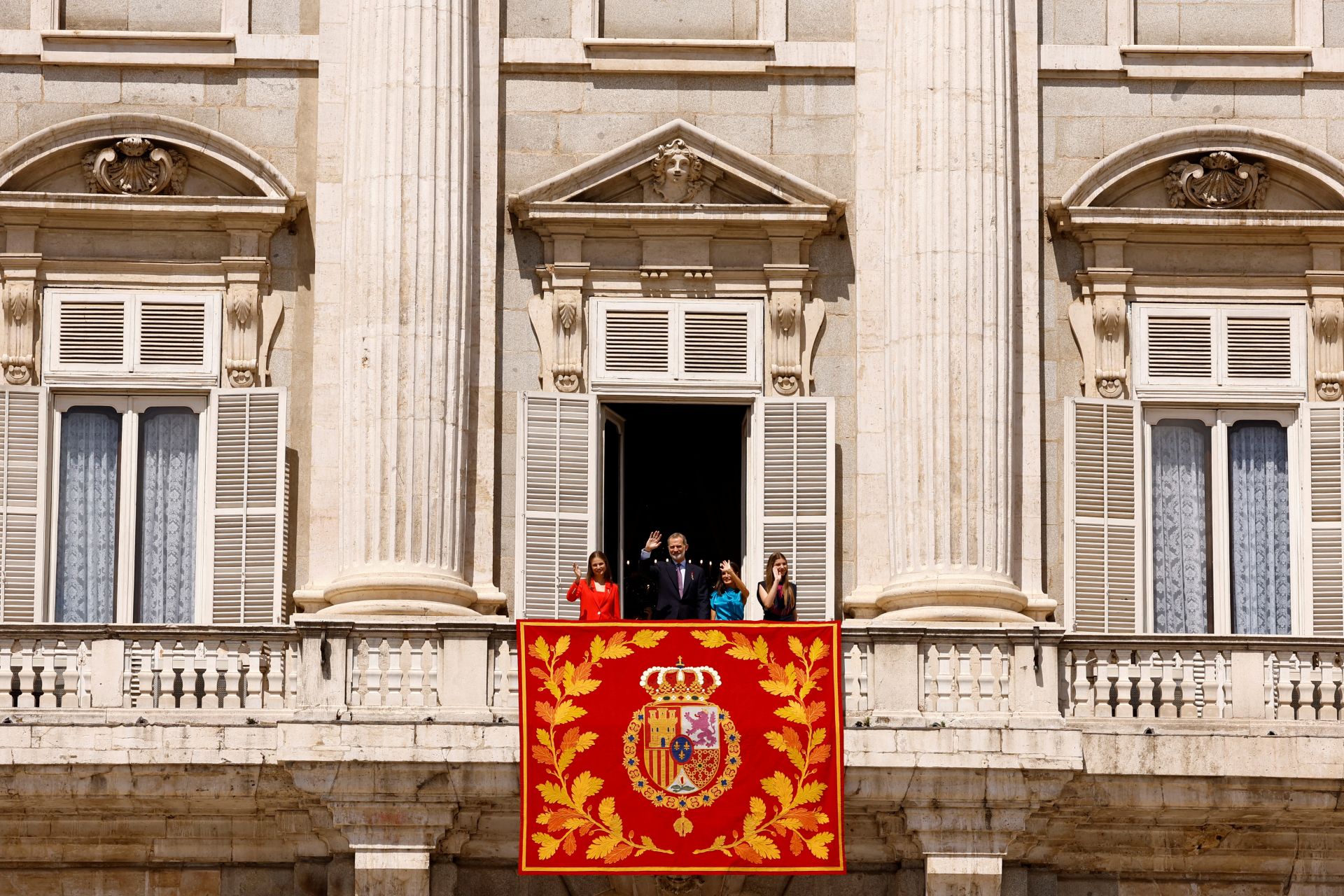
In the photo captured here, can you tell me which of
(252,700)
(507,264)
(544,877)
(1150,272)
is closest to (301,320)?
(507,264)

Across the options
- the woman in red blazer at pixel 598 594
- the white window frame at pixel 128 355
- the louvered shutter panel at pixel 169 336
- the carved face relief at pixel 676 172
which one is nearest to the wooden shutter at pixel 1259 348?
the carved face relief at pixel 676 172

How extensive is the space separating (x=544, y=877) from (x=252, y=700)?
9.08ft

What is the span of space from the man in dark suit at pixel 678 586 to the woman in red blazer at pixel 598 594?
38 centimetres

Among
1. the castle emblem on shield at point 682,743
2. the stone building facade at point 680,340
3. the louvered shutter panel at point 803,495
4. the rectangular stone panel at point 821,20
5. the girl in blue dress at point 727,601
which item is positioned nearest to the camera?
the castle emblem on shield at point 682,743

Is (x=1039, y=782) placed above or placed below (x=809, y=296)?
below

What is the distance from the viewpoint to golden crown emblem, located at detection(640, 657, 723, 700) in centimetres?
2456

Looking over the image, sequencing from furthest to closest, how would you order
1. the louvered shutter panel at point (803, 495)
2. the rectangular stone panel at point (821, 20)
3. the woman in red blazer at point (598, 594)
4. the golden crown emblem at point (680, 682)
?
the rectangular stone panel at point (821, 20) → the louvered shutter panel at point (803, 495) → the woman in red blazer at point (598, 594) → the golden crown emblem at point (680, 682)

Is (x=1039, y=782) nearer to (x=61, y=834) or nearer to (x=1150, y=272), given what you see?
(x=1150, y=272)

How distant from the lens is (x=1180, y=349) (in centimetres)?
2716

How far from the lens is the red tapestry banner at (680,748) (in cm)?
2427

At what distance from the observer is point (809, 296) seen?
2711cm

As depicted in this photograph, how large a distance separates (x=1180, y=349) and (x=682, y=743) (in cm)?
600

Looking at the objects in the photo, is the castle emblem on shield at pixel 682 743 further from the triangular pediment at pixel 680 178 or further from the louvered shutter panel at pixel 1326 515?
the louvered shutter panel at pixel 1326 515

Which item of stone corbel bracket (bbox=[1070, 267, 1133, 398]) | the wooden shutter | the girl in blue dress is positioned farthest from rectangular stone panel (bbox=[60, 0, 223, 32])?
the wooden shutter
